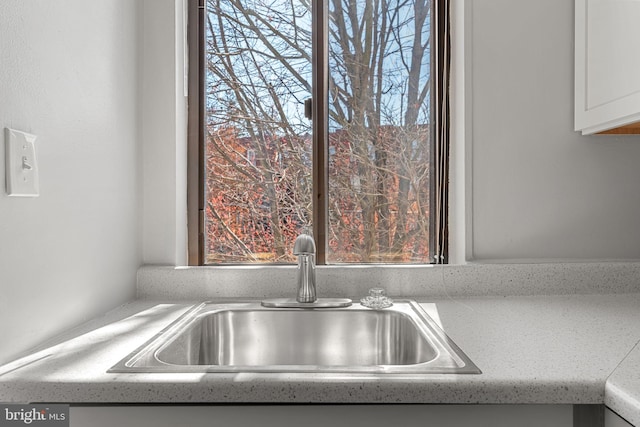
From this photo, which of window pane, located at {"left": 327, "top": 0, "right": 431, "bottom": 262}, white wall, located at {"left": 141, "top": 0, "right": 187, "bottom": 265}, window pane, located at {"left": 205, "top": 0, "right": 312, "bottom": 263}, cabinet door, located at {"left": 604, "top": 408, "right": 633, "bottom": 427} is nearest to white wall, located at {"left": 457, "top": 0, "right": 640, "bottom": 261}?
window pane, located at {"left": 327, "top": 0, "right": 431, "bottom": 262}

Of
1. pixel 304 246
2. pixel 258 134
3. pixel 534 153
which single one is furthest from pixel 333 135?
pixel 534 153

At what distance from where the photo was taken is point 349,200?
1616 millimetres

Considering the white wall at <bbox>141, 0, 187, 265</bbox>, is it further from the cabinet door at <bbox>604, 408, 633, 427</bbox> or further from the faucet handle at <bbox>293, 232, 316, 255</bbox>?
the cabinet door at <bbox>604, 408, 633, 427</bbox>

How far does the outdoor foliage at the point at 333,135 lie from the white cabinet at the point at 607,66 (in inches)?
17.7

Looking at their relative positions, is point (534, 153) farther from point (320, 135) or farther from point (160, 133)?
point (160, 133)

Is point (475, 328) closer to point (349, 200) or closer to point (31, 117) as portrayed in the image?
point (349, 200)

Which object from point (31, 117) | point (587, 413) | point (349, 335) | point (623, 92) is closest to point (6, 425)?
point (31, 117)

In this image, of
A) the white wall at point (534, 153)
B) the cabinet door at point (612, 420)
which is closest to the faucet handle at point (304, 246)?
the white wall at point (534, 153)

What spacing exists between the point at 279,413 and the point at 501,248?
988 mm

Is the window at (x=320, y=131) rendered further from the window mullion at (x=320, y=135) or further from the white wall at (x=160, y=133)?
the white wall at (x=160, y=133)

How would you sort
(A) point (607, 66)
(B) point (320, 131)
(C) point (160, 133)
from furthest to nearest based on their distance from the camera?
(B) point (320, 131) → (C) point (160, 133) → (A) point (607, 66)

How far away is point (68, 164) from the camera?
1.04 meters

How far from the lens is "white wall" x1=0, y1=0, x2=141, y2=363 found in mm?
856

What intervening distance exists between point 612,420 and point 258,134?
124cm
